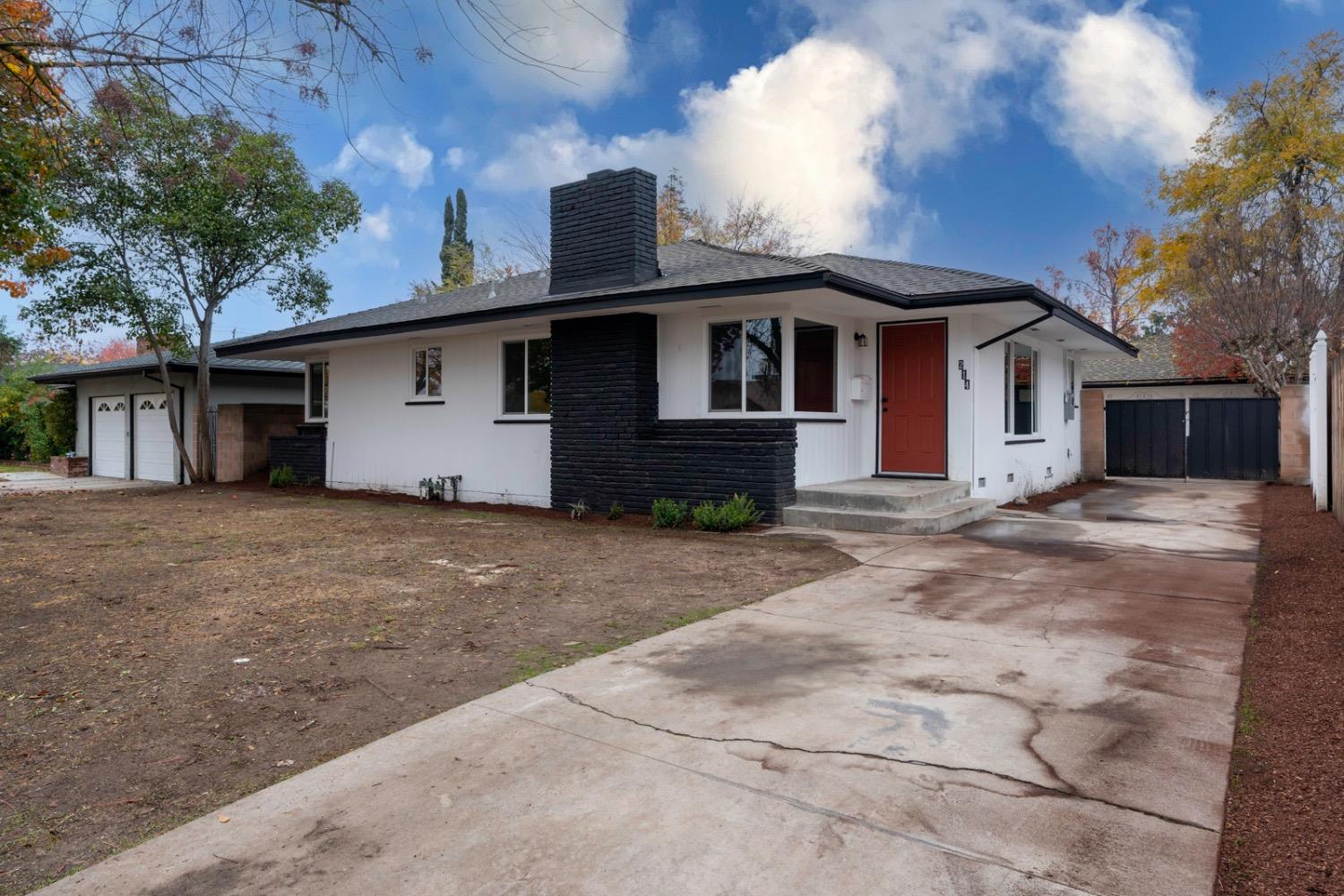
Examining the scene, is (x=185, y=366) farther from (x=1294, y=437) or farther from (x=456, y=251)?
(x=1294, y=437)

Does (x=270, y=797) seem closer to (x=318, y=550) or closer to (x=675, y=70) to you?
(x=318, y=550)

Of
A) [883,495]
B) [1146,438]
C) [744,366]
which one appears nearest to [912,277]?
[744,366]

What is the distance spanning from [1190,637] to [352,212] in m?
17.8

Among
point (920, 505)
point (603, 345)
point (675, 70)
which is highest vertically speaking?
point (675, 70)

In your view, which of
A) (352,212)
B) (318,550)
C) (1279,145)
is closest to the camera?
(318,550)

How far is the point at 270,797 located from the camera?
9.00ft

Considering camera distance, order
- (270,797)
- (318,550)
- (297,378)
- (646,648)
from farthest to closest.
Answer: (297,378)
(318,550)
(646,648)
(270,797)

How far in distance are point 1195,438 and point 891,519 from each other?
1136cm

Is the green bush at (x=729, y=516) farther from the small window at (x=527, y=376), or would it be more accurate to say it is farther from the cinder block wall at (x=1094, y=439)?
the cinder block wall at (x=1094, y=439)

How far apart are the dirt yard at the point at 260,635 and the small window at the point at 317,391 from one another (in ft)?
22.7

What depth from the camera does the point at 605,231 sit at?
1150 cm

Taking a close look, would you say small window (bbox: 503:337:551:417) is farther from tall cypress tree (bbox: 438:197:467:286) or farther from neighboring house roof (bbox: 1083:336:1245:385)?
tall cypress tree (bbox: 438:197:467:286)

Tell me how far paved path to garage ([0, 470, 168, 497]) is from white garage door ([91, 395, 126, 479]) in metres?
0.39

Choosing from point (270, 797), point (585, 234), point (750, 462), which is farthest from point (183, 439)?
point (270, 797)
